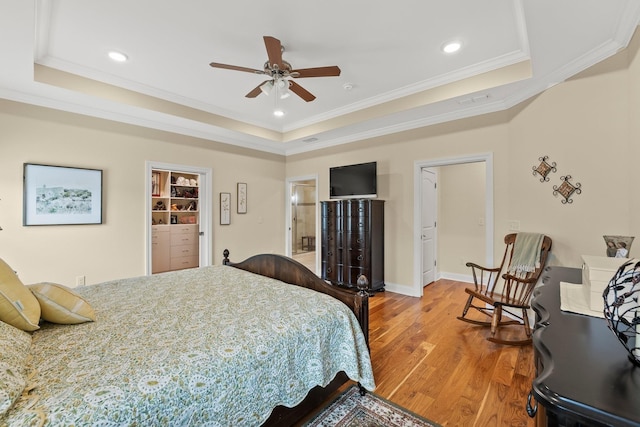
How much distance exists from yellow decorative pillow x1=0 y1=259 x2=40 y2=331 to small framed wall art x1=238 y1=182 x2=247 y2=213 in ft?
12.3

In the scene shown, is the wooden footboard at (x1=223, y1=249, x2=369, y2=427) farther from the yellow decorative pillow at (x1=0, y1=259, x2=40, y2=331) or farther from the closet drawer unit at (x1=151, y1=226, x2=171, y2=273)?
the closet drawer unit at (x1=151, y1=226, x2=171, y2=273)

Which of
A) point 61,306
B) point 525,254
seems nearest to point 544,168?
point 525,254

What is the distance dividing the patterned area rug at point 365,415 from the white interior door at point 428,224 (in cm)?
290

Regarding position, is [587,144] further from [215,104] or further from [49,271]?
[49,271]

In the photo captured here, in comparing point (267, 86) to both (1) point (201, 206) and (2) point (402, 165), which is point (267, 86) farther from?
(1) point (201, 206)

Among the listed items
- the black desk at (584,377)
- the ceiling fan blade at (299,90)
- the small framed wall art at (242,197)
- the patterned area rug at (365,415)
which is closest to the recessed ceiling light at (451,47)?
the ceiling fan blade at (299,90)

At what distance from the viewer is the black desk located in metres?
0.57

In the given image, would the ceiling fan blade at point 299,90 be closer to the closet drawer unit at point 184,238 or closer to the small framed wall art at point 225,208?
the small framed wall art at point 225,208

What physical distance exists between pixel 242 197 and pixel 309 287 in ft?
11.0

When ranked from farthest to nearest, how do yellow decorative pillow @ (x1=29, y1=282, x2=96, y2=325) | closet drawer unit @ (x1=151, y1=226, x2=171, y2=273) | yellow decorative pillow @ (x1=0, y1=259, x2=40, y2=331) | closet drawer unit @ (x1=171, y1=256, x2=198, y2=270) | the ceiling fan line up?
closet drawer unit @ (x1=171, y1=256, x2=198, y2=270)
closet drawer unit @ (x1=151, y1=226, x2=171, y2=273)
the ceiling fan
yellow decorative pillow @ (x1=29, y1=282, x2=96, y2=325)
yellow decorative pillow @ (x1=0, y1=259, x2=40, y2=331)

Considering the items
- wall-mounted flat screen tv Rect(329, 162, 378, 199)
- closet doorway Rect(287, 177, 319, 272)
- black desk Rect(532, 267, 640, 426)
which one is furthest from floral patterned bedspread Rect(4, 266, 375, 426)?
closet doorway Rect(287, 177, 319, 272)

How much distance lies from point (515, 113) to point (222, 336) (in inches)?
148

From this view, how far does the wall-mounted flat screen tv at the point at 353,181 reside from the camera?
4.43 meters

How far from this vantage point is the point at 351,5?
2.14 metres
